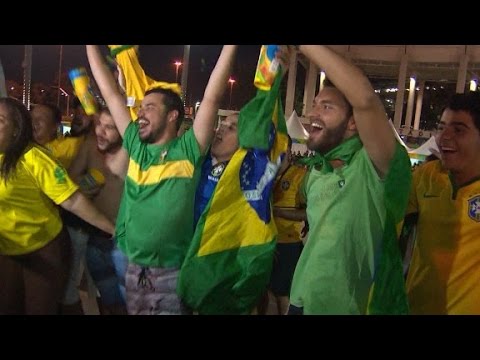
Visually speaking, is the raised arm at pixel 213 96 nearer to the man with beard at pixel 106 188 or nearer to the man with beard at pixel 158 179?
the man with beard at pixel 158 179

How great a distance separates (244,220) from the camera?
7.54 ft

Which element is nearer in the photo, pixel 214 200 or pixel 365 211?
pixel 365 211

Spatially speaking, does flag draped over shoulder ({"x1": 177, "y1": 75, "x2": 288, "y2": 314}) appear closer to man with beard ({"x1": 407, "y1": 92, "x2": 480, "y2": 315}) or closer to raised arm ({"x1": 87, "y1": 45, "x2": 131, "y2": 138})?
raised arm ({"x1": 87, "y1": 45, "x2": 131, "y2": 138})

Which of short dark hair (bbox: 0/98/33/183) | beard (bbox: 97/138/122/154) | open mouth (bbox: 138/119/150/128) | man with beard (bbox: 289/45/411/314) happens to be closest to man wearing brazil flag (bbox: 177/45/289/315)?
man with beard (bbox: 289/45/411/314)

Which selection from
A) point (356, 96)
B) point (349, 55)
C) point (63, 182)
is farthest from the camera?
point (63, 182)

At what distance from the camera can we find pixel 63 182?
240 centimetres

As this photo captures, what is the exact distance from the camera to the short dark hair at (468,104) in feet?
7.14

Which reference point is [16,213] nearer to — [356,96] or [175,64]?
[175,64]

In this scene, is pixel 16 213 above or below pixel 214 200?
below

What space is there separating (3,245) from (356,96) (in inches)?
68.2

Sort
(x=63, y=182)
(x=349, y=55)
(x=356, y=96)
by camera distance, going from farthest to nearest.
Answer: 1. (x=63, y=182)
2. (x=349, y=55)
3. (x=356, y=96)

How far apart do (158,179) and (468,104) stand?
136 cm

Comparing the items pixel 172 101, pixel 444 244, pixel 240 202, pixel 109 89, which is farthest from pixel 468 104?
pixel 109 89
